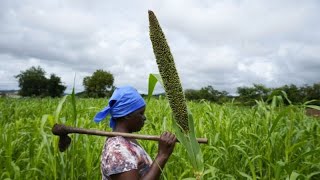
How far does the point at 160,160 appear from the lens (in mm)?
2129

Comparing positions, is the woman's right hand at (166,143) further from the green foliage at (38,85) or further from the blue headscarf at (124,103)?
the green foliage at (38,85)

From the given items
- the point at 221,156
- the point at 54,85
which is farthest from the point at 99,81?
the point at 221,156

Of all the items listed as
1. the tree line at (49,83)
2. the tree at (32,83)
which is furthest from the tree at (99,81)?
the tree at (32,83)

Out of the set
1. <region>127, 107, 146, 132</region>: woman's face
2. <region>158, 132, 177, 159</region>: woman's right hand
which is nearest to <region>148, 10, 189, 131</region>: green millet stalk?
<region>158, 132, 177, 159</region>: woman's right hand

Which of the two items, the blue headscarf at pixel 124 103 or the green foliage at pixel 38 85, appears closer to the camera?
the blue headscarf at pixel 124 103

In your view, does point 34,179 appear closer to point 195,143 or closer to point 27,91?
point 195,143

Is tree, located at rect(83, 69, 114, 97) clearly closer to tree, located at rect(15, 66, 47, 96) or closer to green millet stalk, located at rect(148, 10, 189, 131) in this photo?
tree, located at rect(15, 66, 47, 96)

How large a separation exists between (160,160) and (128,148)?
10.0 inches

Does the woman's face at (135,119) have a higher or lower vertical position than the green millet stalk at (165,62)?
lower

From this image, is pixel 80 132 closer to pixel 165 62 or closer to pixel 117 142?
pixel 117 142

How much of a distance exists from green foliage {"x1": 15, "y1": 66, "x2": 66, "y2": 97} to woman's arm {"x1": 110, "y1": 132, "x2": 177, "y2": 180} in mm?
71334

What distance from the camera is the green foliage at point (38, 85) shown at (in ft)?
237

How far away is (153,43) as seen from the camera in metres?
1.15

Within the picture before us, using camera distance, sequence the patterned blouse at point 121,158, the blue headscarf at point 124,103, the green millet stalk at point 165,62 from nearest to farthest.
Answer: the green millet stalk at point 165,62, the patterned blouse at point 121,158, the blue headscarf at point 124,103
